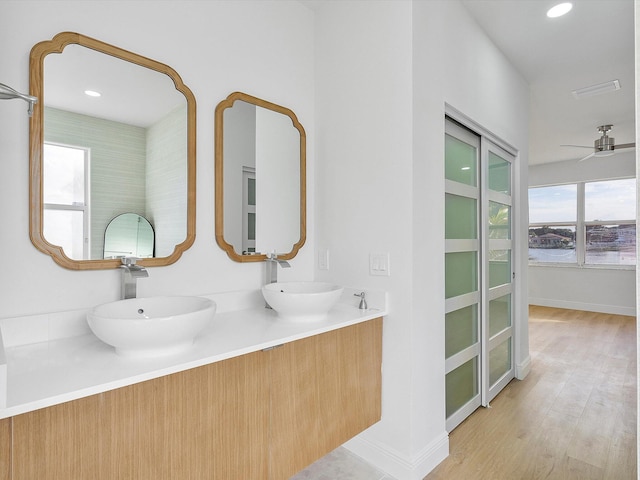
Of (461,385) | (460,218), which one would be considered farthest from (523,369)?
(460,218)

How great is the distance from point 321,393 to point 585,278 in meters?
6.46

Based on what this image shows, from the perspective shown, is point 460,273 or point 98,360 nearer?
point 98,360

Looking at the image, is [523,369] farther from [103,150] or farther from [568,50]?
[103,150]

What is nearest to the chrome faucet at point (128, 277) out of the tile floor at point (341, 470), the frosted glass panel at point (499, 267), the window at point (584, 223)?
the tile floor at point (341, 470)

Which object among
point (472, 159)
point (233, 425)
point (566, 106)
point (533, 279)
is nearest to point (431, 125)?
point (472, 159)

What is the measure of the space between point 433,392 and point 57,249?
6.25 ft

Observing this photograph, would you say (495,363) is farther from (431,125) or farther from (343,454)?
(431,125)

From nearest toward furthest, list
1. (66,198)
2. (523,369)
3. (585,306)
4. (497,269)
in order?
(66,198)
(497,269)
(523,369)
(585,306)

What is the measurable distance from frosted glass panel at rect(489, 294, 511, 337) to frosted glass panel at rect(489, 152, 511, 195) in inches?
35.6

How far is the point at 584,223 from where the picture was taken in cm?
612

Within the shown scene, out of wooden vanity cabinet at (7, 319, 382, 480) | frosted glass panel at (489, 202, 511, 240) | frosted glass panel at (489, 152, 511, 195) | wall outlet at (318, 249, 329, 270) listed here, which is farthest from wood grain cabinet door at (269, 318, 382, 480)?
frosted glass panel at (489, 152, 511, 195)

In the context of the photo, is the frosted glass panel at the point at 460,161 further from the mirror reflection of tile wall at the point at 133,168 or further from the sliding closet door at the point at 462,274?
the mirror reflection of tile wall at the point at 133,168

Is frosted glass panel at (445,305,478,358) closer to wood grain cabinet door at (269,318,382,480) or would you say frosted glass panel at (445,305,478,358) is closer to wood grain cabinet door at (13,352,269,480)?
wood grain cabinet door at (269,318,382,480)

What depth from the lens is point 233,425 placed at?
1234mm
